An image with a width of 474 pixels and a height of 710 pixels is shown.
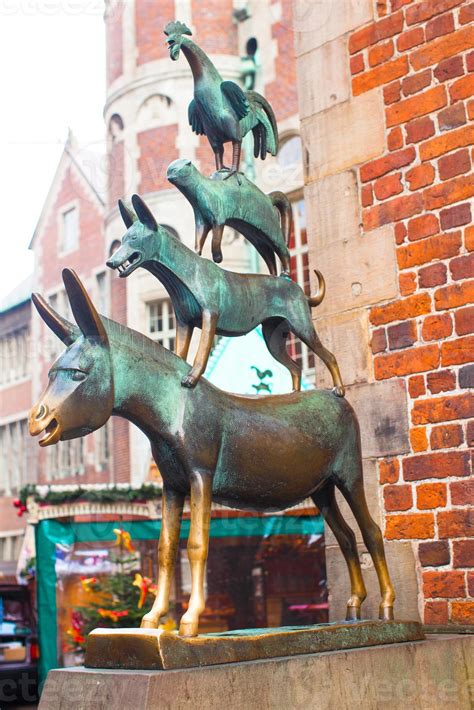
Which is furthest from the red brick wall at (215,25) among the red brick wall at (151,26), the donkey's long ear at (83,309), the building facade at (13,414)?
the donkey's long ear at (83,309)

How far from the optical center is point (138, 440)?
1689 cm

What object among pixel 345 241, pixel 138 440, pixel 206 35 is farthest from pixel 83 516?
pixel 206 35

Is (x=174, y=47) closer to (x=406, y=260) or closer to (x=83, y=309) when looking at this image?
(x=83, y=309)

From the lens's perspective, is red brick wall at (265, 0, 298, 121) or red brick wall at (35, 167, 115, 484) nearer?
red brick wall at (265, 0, 298, 121)

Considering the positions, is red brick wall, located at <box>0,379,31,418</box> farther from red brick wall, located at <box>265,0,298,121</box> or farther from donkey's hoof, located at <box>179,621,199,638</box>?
donkey's hoof, located at <box>179,621,199,638</box>

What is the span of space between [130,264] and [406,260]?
6.97 feet

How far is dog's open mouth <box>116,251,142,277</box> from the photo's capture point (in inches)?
108

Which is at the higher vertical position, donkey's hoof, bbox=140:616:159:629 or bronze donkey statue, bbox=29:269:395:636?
bronze donkey statue, bbox=29:269:395:636

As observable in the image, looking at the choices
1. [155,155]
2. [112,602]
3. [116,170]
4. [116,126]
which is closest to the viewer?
[112,602]

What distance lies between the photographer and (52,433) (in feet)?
8.21

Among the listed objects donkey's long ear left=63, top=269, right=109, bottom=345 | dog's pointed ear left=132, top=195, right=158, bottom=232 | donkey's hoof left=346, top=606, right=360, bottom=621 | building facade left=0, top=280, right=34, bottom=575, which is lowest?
donkey's hoof left=346, top=606, right=360, bottom=621

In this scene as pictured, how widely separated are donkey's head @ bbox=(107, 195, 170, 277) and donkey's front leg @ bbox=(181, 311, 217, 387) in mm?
254

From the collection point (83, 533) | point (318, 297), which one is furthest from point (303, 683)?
point (83, 533)

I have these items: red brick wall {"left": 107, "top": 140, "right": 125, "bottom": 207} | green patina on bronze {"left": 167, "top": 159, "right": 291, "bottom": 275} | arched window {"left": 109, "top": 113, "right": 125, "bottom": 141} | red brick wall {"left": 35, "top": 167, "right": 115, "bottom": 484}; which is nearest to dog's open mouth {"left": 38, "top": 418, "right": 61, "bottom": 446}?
green patina on bronze {"left": 167, "top": 159, "right": 291, "bottom": 275}
